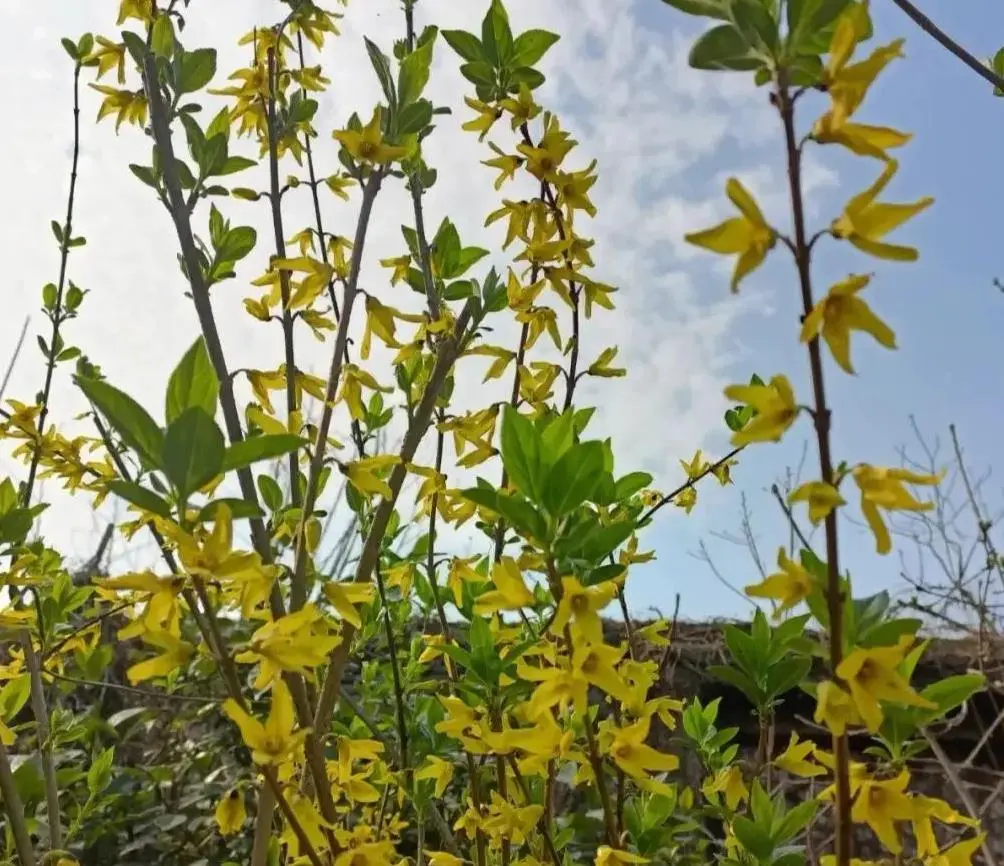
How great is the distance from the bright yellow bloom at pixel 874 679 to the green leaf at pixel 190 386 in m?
0.47

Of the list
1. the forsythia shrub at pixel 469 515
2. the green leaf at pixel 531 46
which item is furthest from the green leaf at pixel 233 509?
the green leaf at pixel 531 46

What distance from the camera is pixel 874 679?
50 centimetres

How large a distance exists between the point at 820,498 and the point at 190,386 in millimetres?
450

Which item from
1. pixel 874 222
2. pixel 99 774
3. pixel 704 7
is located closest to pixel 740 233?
pixel 874 222

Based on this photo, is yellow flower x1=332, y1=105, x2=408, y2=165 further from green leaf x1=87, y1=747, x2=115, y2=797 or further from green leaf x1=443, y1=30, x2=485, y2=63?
green leaf x1=87, y1=747, x2=115, y2=797

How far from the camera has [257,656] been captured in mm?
598

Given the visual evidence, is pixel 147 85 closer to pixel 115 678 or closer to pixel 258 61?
pixel 258 61

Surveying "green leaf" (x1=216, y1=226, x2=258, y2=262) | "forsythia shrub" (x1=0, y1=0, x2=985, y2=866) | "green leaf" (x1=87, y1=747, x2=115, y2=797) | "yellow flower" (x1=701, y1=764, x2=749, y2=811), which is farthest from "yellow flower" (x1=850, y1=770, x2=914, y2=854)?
"green leaf" (x1=87, y1=747, x2=115, y2=797)

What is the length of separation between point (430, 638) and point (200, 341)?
663mm

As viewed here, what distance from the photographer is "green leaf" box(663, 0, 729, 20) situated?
564mm

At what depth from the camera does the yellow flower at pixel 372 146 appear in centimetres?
90

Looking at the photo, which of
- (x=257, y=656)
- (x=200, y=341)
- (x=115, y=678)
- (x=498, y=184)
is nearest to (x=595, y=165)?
(x=498, y=184)

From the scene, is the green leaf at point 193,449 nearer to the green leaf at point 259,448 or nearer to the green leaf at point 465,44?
the green leaf at point 259,448

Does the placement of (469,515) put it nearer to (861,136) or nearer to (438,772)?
(438,772)
